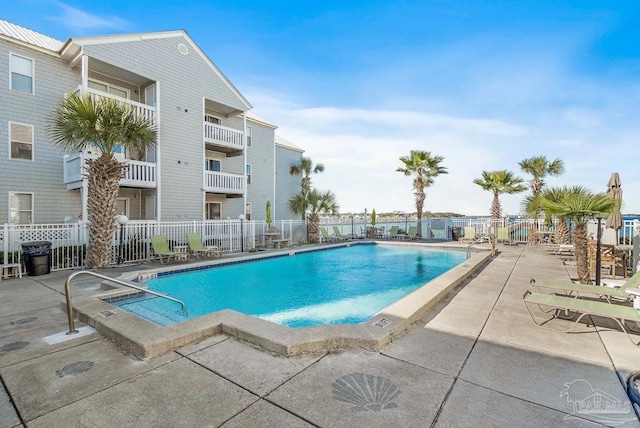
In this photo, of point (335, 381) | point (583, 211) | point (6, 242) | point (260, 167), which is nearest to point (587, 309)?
point (583, 211)

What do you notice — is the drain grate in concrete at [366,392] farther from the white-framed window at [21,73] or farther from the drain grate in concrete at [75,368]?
the white-framed window at [21,73]

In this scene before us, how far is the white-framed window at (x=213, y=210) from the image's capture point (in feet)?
57.3

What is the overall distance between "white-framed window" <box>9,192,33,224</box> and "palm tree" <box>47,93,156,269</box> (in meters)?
3.97

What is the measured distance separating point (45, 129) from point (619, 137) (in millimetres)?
24281

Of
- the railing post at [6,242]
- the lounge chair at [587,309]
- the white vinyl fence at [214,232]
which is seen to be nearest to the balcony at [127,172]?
the white vinyl fence at [214,232]

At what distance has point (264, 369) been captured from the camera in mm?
2941

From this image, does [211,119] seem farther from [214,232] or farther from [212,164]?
[214,232]

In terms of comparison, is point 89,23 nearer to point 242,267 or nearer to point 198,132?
point 198,132

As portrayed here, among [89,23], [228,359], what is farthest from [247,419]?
[89,23]

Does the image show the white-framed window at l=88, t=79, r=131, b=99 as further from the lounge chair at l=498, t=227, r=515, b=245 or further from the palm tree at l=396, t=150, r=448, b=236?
the lounge chair at l=498, t=227, r=515, b=245

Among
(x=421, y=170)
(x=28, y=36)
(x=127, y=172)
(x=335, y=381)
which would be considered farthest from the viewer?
(x=421, y=170)

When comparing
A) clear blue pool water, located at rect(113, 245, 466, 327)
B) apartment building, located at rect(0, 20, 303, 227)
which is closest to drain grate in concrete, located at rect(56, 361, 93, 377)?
clear blue pool water, located at rect(113, 245, 466, 327)

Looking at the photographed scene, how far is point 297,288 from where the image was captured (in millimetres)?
8305

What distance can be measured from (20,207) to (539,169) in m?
27.3
